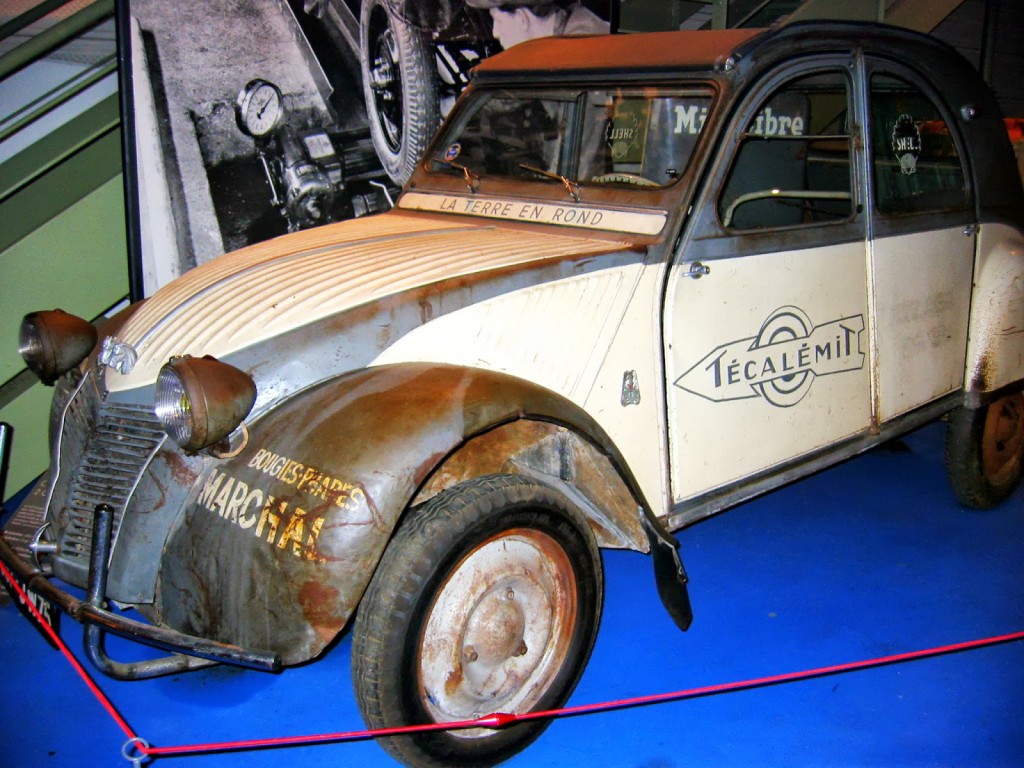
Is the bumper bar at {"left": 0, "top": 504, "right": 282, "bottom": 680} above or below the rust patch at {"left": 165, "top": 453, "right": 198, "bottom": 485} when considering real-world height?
below

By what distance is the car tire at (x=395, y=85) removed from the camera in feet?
19.5

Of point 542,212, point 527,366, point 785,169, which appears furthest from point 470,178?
point 785,169

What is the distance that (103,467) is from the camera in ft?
7.86

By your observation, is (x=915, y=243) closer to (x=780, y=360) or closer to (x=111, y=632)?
(x=780, y=360)

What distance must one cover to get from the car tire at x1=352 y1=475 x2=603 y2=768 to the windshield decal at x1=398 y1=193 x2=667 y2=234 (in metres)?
0.95

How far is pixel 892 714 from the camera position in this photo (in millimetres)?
2746

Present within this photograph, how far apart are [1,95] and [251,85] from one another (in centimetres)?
138

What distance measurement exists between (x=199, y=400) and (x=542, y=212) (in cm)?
146

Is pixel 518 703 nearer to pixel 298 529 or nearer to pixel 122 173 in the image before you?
pixel 298 529

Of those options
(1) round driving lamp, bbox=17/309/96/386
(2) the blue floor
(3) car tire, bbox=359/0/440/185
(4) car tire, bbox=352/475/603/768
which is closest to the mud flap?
(4) car tire, bbox=352/475/603/768

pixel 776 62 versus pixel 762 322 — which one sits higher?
pixel 776 62

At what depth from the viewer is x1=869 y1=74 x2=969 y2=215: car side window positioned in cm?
342

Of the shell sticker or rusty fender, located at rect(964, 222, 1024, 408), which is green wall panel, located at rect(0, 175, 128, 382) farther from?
rusty fender, located at rect(964, 222, 1024, 408)

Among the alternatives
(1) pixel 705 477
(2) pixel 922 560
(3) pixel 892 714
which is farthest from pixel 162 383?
(2) pixel 922 560
